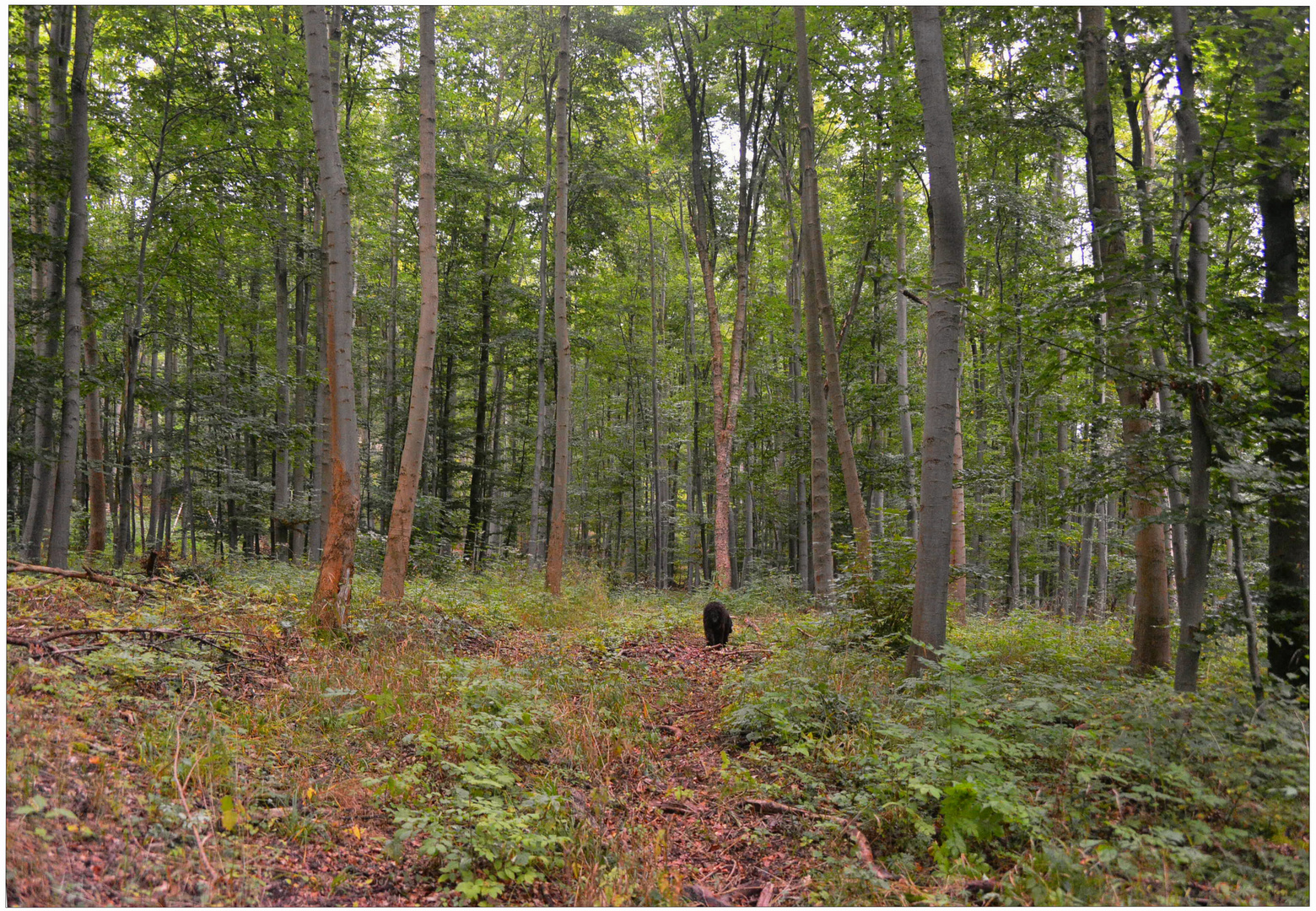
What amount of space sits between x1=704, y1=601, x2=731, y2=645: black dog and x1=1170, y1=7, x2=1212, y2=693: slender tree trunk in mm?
5131

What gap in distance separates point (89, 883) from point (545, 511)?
18.1 m

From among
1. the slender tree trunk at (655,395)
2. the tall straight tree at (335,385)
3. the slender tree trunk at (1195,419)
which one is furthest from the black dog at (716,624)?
the slender tree trunk at (655,395)

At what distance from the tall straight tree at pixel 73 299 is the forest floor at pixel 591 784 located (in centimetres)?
263

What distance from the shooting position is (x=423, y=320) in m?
8.15

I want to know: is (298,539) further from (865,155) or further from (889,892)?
(889,892)

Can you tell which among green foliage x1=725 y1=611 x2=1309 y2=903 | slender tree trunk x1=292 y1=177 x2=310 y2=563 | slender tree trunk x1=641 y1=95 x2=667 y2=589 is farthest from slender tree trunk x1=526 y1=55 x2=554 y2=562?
green foliage x1=725 y1=611 x2=1309 y2=903

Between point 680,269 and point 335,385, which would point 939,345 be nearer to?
point 335,385

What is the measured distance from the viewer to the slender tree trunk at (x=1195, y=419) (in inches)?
166

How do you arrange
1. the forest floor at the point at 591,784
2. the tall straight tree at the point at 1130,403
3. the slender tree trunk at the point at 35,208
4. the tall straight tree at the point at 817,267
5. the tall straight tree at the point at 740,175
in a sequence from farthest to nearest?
the tall straight tree at the point at 740,175 → the tall straight tree at the point at 817,267 → the slender tree trunk at the point at 35,208 → the tall straight tree at the point at 1130,403 → the forest floor at the point at 591,784

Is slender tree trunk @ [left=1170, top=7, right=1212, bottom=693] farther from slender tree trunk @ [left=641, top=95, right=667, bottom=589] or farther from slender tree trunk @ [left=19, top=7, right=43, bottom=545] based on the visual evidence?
slender tree trunk @ [left=641, top=95, right=667, bottom=589]

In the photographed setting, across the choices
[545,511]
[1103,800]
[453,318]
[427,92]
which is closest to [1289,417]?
[1103,800]

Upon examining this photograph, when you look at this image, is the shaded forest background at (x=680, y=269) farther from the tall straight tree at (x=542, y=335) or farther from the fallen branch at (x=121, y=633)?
the fallen branch at (x=121, y=633)

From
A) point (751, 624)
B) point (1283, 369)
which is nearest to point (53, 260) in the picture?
point (751, 624)

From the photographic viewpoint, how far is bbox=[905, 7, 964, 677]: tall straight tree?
18.1 ft
